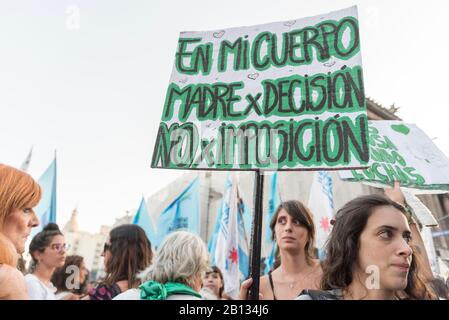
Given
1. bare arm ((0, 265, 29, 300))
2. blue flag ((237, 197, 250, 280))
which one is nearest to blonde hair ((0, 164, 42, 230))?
bare arm ((0, 265, 29, 300))

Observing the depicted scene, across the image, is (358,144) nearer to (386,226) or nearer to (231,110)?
(386,226)

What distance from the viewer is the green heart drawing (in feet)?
12.9

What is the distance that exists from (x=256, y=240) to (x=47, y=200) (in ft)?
12.7

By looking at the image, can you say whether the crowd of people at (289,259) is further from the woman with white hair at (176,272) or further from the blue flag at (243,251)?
the blue flag at (243,251)

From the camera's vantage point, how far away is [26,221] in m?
2.11

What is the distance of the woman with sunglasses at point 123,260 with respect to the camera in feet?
8.75

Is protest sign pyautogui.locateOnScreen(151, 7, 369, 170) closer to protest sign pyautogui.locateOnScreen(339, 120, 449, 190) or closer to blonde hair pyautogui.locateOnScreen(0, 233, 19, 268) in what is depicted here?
protest sign pyautogui.locateOnScreen(339, 120, 449, 190)

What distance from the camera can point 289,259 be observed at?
2.75 meters

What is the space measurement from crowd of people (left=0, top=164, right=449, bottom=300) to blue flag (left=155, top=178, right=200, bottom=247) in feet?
10.6

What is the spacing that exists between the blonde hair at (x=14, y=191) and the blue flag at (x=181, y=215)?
4079mm

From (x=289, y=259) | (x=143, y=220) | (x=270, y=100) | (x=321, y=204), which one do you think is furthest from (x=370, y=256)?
(x=143, y=220)

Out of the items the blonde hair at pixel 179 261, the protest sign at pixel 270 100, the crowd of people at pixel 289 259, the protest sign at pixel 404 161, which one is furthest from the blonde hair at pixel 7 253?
the protest sign at pixel 404 161

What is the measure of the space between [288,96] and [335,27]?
85 centimetres
